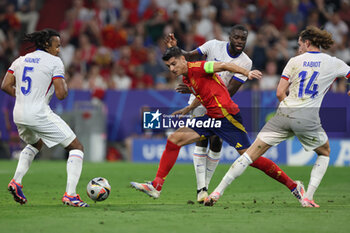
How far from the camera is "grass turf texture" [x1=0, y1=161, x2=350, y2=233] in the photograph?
21.1 feet

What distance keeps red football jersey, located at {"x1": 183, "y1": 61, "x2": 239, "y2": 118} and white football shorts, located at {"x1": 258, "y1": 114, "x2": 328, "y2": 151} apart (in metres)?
0.65

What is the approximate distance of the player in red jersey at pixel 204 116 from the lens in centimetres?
834

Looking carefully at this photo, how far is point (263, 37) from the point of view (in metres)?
18.8

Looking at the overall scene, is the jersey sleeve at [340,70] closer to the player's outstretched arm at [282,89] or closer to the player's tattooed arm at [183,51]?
the player's outstretched arm at [282,89]

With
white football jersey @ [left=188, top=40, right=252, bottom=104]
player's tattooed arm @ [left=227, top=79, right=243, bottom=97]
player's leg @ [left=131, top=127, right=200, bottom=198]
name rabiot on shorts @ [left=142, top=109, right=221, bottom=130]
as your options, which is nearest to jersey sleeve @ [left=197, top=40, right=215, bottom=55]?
white football jersey @ [left=188, top=40, right=252, bottom=104]

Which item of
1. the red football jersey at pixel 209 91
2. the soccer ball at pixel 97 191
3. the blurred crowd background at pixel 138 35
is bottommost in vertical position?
the soccer ball at pixel 97 191

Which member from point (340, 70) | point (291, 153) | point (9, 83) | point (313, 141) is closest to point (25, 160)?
point (9, 83)

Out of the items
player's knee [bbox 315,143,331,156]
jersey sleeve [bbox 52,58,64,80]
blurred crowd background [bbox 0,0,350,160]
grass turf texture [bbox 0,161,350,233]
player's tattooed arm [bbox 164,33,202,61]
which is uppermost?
blurred crowd background [bbox 0,0,350,160]

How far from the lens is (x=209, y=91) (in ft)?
27.7

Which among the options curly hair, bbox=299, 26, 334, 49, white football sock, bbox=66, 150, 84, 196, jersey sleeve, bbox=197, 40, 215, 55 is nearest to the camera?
curly hair, bbox=299, 26, 334, 49

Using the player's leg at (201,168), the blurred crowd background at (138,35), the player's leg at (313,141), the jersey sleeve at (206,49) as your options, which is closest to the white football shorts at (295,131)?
the player's leg at (313,141)

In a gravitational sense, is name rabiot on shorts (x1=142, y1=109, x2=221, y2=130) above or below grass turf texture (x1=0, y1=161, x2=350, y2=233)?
above

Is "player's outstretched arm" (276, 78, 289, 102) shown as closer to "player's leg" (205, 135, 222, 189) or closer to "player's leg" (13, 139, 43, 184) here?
"player's leg" (205, 135, 222, 189)

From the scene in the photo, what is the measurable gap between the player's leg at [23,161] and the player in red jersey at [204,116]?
1623 mm
